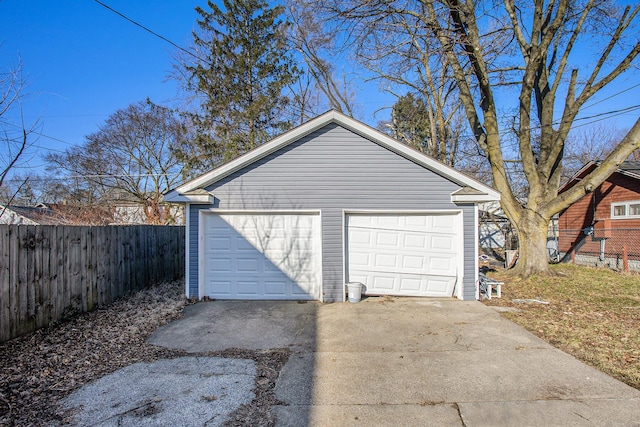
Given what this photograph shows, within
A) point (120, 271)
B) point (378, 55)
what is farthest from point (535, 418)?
point (378, 55)

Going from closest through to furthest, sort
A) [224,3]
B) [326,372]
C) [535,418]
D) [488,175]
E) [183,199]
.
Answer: [535,418] < [326,372] < [183,199] < [224,3] < [488,175]

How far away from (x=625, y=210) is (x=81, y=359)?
17.9 m

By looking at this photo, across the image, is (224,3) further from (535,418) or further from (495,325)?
(535,418)

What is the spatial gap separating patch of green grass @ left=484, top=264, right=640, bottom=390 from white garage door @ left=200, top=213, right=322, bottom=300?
4.03 metres

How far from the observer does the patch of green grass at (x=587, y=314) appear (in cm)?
449

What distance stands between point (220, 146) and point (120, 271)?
35.5ft

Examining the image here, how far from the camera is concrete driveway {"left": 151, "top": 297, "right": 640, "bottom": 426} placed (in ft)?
10.4

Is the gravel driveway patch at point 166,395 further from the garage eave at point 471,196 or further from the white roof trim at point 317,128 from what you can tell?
the garage eave at point 471,196

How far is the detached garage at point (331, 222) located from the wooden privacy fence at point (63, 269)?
1497 millimetres

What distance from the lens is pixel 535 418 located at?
120 inches

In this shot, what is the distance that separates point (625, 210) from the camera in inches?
539

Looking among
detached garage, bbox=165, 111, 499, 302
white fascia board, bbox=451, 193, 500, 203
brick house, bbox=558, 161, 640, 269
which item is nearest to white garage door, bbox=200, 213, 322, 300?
detached garage, bbox=165, 111, 499, 302

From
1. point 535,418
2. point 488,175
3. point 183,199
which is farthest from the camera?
point 488,175

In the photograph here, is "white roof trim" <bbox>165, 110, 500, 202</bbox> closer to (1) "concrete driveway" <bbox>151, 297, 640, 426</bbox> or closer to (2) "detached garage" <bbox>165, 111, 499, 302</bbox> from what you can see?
(2) "detached garage" <bbox>165, 111, 499, 302</bbox>
